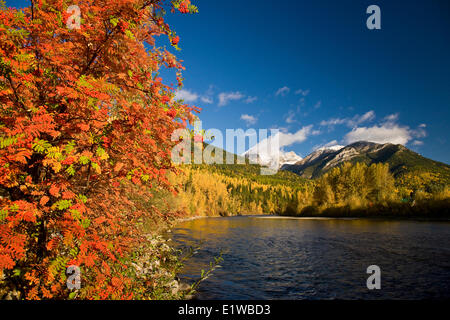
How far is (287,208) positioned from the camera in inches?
4301

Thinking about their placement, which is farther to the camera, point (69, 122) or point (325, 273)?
point (325, 273)

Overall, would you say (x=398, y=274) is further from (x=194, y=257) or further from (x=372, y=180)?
(x=372, y=180)

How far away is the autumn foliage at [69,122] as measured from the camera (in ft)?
11.7

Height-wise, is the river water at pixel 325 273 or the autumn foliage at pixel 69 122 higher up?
the autumn foliage at pixel 69 122

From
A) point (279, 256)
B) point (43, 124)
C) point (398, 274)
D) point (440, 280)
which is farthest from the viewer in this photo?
point (279, 256)

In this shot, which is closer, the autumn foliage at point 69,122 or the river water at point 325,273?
the autumn foliage at point 69,122

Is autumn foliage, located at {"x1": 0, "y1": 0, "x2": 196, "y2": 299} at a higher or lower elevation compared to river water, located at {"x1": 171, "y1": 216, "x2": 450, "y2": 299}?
higher

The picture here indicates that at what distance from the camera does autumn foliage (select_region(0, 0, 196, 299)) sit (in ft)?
11.7

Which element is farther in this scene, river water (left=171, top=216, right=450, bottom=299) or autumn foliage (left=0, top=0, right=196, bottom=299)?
river water (left=171, top=216, right=450, bottom=299)

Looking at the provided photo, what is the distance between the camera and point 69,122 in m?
3.99

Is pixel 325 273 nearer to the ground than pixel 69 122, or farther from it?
nearer to the ground

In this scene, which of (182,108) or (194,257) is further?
(194,257)
